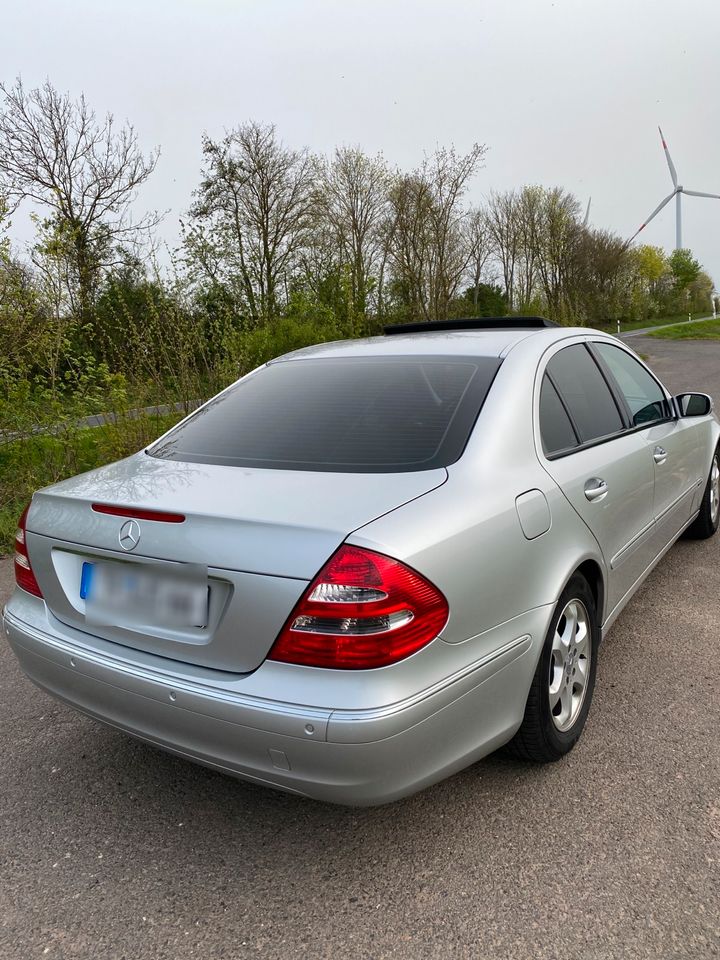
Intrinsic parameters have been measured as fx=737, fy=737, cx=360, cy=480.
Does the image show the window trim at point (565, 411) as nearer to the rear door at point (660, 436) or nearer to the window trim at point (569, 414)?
the window trim at point (569, 414)

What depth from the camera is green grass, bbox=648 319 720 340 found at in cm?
3191

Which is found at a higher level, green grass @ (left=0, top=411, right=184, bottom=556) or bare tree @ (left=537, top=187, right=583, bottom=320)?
bare tree @ (left=537, top=187, right=583, bottom=320)

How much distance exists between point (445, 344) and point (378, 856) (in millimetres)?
1899

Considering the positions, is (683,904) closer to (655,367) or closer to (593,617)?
(593,617)

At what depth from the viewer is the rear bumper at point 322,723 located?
73.0 inches

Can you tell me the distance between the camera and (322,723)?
6.01 ft

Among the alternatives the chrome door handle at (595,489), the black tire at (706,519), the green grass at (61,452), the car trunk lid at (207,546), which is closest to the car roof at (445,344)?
the chrome door handle at (595,489)

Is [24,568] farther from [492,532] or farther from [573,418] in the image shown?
[573,418]

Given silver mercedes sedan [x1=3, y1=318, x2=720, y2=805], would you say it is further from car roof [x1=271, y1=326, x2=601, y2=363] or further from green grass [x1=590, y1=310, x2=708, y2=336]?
green grass [x1=590, y1=310, x2=708, y2=336]

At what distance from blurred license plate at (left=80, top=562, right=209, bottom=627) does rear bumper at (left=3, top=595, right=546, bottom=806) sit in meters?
0.14

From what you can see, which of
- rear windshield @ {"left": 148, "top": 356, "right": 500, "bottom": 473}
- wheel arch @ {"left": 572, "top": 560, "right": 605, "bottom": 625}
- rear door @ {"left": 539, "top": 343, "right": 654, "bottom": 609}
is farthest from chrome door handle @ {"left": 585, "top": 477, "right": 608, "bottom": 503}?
rear windshield @ {"left": 148, "top": 356, "right": 500, "bottom": 473}

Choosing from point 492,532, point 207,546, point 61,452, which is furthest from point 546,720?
point 61,452

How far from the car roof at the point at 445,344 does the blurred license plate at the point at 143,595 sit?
4.56 ft

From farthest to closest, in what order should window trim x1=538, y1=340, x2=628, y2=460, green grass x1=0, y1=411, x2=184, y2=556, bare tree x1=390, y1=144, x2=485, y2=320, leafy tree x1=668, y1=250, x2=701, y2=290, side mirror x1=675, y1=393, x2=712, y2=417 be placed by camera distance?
leafy tree x1=668, y1=250, x2=701, y2=290, bare tree x1=390, y1=144, x2=485, y2=320, green grass x1=0, y1=411, x2=184, y2=556, side mirror x1=675, y1=393, x2=712, y2=417, window trim x1=538, y1=340, x2=628, y2=460
